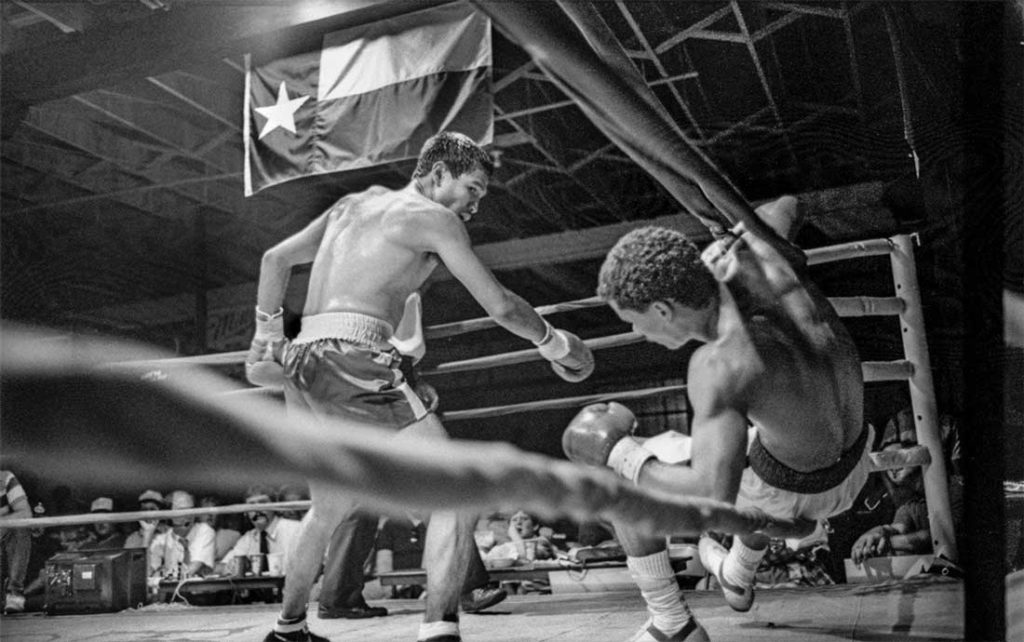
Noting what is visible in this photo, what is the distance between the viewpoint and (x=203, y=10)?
173 cm

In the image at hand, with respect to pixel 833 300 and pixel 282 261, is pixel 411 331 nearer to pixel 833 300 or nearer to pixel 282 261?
pixel 282 261

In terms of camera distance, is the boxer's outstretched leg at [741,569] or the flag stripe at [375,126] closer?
the boxer's outstretched leg at [741,569]

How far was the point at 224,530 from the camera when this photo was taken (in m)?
1.66

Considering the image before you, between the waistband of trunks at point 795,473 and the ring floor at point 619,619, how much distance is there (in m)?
0.18

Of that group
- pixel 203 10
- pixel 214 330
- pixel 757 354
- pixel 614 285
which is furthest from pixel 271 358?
pixel 757 354

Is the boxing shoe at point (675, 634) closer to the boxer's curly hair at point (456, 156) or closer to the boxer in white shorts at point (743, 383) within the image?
the boxer in white shorts at point (743, 383)

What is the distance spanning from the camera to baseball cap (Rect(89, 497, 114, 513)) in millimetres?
1678

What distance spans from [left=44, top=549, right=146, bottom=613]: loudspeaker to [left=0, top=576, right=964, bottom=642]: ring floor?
0.15ft

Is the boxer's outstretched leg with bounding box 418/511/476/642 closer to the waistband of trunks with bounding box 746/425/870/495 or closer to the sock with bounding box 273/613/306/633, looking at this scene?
the sock with bounding box 273/613/306/633

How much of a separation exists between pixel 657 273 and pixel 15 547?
4.50 ft

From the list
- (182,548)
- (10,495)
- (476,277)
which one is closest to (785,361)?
(476,277)

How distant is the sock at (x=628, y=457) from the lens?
4.41 feet

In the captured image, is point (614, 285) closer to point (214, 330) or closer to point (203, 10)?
point (214, 330)

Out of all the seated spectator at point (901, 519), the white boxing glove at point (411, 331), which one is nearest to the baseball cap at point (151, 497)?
the white boxing glove at point (411, 331)
